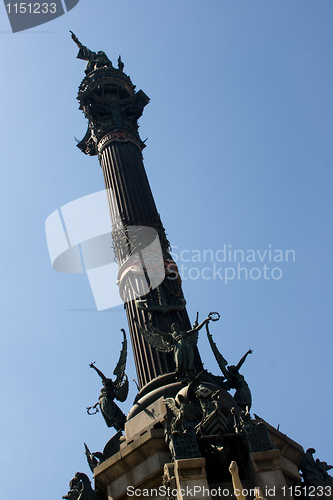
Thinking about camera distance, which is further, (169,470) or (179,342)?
(179,342)

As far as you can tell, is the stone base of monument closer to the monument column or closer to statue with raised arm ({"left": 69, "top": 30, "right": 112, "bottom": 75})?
the monument column

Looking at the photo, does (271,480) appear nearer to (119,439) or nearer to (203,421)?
(203,421)

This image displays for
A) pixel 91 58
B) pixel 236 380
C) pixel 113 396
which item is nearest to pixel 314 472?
pixel 236 380

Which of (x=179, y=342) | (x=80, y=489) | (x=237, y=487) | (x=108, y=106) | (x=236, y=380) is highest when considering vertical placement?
(x=108, y=106)

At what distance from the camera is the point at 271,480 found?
577 inches

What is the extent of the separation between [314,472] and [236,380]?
4.10 metres

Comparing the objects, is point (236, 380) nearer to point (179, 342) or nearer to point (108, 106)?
point (179, 342)

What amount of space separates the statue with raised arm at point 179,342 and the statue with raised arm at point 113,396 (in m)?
1.98

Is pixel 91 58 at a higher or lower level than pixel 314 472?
higher

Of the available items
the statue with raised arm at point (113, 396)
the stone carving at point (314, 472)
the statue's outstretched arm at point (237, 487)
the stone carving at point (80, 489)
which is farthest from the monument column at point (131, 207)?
the statue's outstretched arm at point (237, 487)

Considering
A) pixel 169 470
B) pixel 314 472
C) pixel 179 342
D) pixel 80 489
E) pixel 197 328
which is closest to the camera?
pixel 169 470

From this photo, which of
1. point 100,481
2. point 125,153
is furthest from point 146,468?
point 125,153

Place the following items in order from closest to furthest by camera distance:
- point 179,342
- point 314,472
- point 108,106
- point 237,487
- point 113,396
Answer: point 237,487
point 314,472
point 179,342
point 113,396
point 108,106

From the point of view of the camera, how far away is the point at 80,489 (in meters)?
16.9
